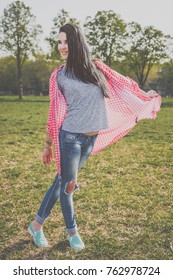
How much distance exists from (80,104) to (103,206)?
2.21 m

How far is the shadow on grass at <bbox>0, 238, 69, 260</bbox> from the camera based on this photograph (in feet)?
12.2

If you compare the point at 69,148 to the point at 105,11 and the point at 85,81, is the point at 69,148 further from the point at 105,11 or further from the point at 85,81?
the point at 105,11

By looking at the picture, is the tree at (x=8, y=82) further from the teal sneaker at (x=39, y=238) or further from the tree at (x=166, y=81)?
the teal sneaker at (x=39, y=238)

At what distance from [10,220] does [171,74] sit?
223ft

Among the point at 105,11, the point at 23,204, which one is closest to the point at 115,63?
the point at 105,11

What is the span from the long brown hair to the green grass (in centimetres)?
196

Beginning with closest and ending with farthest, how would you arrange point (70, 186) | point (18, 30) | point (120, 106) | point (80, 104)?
point (80, 104) < point (70, 186) < point (120, 106) < point (18, 30)

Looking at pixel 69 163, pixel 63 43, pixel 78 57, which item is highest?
pixel 63 43

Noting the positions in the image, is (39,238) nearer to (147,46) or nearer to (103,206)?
(103,206)

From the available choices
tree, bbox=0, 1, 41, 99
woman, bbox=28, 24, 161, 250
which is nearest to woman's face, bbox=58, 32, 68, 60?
woman, bbox=28, 24, 161, 250

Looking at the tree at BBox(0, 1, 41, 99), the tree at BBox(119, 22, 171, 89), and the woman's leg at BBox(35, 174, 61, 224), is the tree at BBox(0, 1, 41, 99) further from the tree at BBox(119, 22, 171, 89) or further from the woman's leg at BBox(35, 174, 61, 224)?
the woman's leg at BBox(35, 174, 61, 224)

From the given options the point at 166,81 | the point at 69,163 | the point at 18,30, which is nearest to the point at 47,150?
the point at 69,163

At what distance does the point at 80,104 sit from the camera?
3400 millimetres

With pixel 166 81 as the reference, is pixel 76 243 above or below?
below
